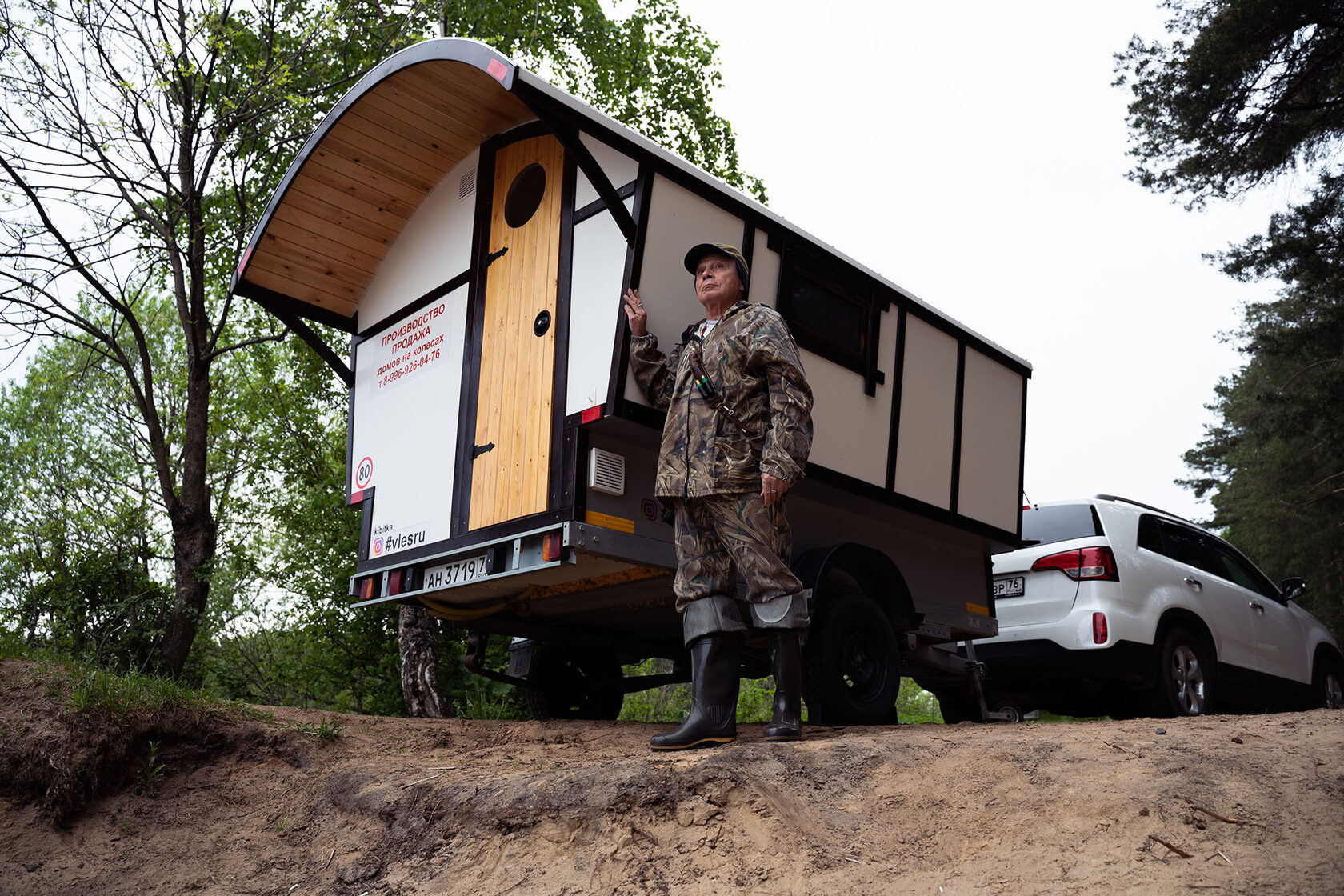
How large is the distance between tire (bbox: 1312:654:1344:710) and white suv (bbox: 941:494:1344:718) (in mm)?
516

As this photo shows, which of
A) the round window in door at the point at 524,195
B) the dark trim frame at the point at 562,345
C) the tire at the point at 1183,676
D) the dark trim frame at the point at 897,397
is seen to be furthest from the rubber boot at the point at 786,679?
the tire at the point at 1183,676

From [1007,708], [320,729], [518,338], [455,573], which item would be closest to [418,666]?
[455,573]

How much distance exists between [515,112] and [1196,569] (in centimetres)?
556

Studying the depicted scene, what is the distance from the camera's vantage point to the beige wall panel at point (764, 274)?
5.24m

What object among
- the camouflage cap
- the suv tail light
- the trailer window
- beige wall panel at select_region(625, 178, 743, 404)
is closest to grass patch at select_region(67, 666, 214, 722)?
beige wall panel at select_region(625, 178, 743, 404)

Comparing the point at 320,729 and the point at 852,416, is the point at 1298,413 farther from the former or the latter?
the point at 320,729

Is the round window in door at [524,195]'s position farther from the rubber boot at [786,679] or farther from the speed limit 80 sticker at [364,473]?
the rubber boot at [786,679]

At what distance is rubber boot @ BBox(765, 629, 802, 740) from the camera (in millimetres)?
4113

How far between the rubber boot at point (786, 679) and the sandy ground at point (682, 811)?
18 cm

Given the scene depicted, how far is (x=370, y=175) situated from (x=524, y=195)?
1.13m

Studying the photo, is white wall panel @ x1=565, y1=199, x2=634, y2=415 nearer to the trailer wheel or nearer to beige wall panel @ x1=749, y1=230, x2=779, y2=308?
beige wall panel @ x1=749, y1=230, x2=779, y2=308

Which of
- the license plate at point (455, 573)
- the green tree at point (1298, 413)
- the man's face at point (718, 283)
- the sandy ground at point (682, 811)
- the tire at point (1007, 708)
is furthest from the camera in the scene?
the green tree at point (1298, 413)

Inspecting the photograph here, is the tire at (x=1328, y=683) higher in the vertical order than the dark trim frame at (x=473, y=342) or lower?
lower

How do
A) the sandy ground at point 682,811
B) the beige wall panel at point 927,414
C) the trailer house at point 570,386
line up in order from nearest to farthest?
the sandy ground at point 682,811 → the trailer house at point 570,386 → the beige wall panel at point 927,414
